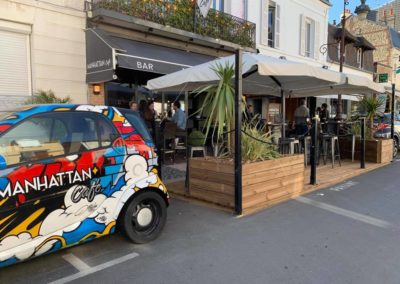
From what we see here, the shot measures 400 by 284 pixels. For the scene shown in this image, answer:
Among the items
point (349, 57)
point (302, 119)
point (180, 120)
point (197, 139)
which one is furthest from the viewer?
point (349, 57)

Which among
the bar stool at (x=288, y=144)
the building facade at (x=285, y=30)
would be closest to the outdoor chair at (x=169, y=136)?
the bar stool at (x=288, y=144)

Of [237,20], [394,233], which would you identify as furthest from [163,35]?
[394,233]

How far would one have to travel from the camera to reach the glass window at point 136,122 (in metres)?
3.97

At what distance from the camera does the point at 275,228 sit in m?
4.44

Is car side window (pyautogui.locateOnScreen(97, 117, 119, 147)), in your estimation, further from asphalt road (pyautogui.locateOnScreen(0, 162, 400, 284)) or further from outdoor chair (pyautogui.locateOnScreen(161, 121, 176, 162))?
outdoor chair (pyautogui.locateOnScreen(161, 121, 176, 162))

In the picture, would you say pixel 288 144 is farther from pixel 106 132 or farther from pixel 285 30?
pixel 285 30

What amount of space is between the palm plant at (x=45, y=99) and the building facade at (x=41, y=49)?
0.20 m

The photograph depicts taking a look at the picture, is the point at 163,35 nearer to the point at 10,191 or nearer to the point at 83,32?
the point at 83,32

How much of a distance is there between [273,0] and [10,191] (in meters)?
15.0

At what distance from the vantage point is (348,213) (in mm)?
5074

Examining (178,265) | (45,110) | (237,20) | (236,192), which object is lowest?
(178,265)

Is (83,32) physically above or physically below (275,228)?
above

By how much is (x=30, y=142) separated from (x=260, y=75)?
5249 mm

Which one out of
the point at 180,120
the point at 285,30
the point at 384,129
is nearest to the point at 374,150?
the point at 384,129
